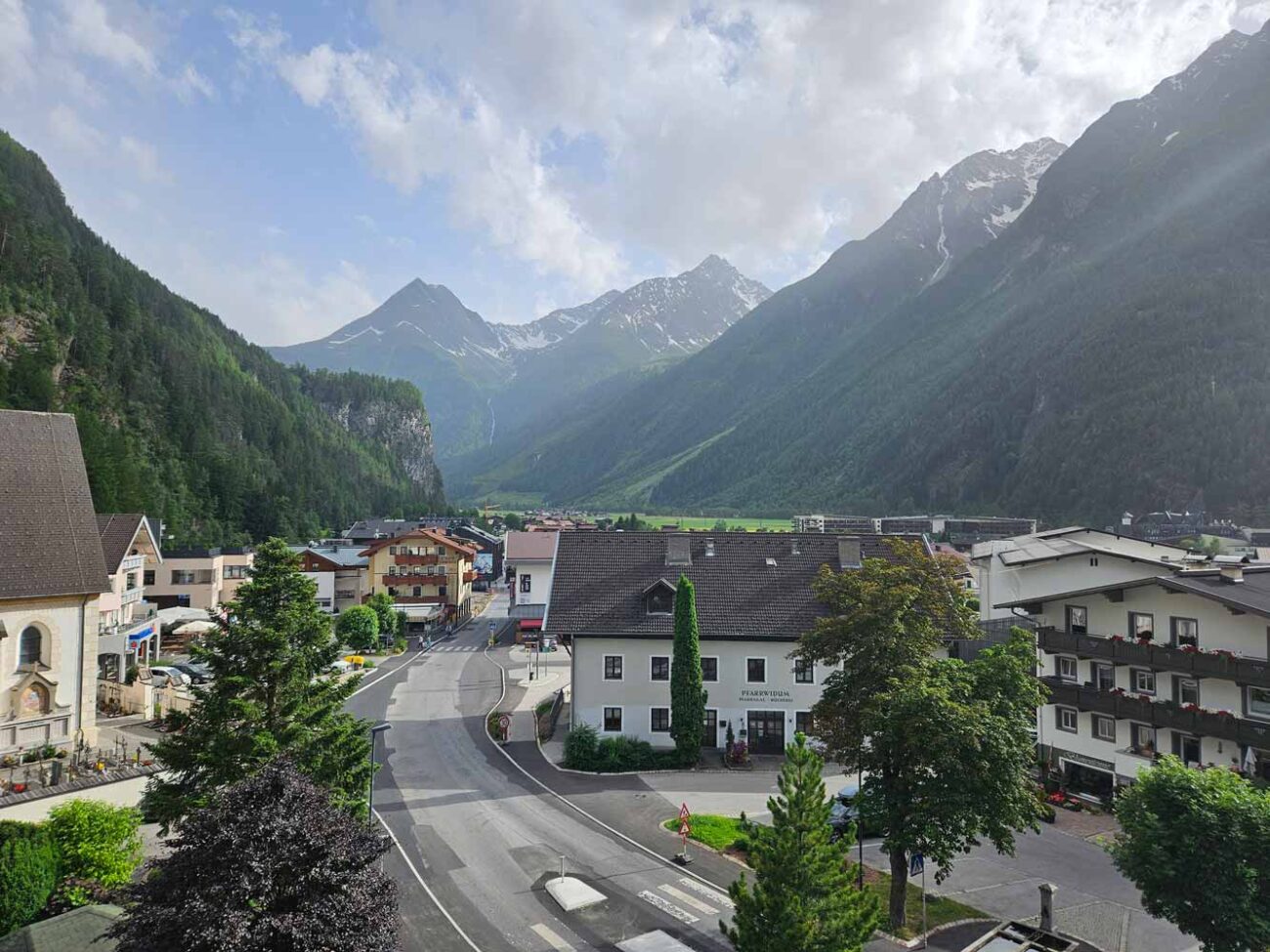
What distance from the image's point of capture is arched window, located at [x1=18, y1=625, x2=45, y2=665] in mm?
32906

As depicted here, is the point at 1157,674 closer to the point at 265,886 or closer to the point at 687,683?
the point at 687,683

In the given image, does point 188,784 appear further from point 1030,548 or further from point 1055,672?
point 1030,548

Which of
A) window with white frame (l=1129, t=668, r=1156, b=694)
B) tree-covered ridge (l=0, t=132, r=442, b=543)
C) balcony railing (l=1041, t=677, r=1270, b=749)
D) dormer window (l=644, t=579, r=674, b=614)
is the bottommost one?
balcony railing (l=1041, t=677, r=1270, b=749)

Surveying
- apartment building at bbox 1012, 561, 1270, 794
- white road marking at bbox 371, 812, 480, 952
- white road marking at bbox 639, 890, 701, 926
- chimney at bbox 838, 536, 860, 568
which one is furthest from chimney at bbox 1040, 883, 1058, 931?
chimney at bbox 838, 536, 860, 568

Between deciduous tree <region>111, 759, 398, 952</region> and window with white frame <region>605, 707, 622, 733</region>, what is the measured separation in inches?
1042

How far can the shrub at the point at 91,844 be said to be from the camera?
2120 centimetres

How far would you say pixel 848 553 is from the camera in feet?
145

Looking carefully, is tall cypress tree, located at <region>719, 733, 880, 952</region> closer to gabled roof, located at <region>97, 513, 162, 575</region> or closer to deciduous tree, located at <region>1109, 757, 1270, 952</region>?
deciduous tree, located at <region>1109, 757, 1270, 952</region>

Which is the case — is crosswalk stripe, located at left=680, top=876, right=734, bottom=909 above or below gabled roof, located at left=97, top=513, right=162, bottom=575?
below

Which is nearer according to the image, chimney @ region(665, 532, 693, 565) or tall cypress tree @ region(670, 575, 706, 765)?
tall cypress tree @ region(670, 575, 706, 765)

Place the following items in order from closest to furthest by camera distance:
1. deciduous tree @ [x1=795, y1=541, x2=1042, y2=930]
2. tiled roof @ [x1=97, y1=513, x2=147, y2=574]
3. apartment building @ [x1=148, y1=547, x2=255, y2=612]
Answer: deciduous tree @ [x1=795, y1=541, x2=1042, y2=930] < tiled roof @ [x1=97, y1=513, x2=147, y2=574] < apartment building @ [x1=148, y1=547, x2=255, y2=612]

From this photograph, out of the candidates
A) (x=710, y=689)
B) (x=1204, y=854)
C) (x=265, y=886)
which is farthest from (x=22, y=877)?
A: (x=1204, y=854)

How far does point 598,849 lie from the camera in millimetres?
27594

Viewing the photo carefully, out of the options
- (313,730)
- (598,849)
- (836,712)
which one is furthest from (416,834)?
(836,712)
